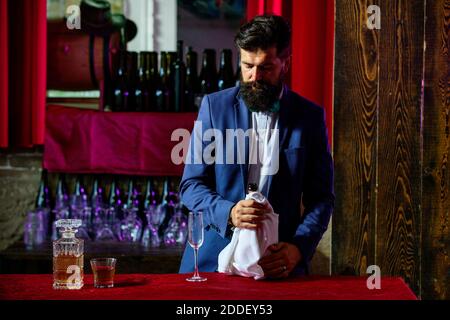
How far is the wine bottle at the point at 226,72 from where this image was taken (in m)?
4.37

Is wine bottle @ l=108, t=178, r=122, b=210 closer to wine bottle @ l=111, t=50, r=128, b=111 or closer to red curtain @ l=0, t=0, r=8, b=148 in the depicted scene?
wine bottle @ l=111, t=50, r=128, b=111

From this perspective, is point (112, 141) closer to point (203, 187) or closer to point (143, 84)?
point (143, 84)

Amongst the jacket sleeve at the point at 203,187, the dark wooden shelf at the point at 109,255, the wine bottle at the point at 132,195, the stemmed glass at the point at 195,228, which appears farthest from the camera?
the wine bottle at the point at 132,195

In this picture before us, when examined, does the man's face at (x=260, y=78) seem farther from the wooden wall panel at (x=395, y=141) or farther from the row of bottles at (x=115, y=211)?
the row of bottles at (x=115, y=211)

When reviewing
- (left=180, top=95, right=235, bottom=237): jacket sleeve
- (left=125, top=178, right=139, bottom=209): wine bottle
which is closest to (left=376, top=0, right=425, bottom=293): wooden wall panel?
(left=180, top=95, right=235, bottom=237): jacket sleeve

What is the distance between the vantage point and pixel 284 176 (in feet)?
8.66

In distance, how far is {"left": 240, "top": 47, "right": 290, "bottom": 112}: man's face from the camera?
8.36 ft

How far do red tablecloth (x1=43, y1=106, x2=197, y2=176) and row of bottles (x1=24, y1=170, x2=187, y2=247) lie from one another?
0.59ft

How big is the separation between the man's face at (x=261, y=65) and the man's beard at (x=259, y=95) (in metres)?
0.02

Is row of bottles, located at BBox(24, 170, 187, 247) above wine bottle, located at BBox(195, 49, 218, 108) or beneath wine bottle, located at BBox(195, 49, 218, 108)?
beneath

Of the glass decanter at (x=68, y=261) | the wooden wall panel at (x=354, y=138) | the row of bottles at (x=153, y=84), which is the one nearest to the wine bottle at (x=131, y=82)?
the row of bottles at (x=153, y=84)

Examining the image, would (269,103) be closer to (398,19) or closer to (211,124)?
(211,124)

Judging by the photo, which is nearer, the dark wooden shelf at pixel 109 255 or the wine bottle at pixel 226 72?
the dark wooden shelf at pixel 109 255

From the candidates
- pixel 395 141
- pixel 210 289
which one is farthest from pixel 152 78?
pixel 210 289
